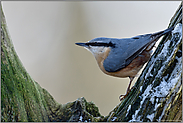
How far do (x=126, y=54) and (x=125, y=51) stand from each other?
34 mm

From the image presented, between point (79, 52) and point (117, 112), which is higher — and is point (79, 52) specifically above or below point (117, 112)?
above

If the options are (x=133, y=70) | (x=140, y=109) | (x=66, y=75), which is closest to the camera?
(x=140, y=109)

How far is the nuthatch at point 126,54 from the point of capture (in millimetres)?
1463

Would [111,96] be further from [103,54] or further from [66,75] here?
[103,54]

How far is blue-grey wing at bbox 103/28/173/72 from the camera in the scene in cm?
145

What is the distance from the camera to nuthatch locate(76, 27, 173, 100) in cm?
146

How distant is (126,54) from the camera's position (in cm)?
155

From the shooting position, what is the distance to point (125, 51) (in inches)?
61.9

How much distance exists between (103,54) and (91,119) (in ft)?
2.18

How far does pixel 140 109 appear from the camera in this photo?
1023 millimetres

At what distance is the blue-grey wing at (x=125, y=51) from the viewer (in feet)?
4.76

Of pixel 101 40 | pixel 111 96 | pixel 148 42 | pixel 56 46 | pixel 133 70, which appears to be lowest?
pixel 111 96

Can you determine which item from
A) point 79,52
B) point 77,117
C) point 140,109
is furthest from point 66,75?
point 140,109

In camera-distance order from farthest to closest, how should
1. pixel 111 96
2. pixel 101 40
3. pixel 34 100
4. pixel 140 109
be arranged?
pixel 111 96, pixel 101 40, pixel 34 100, pixel 140 109
